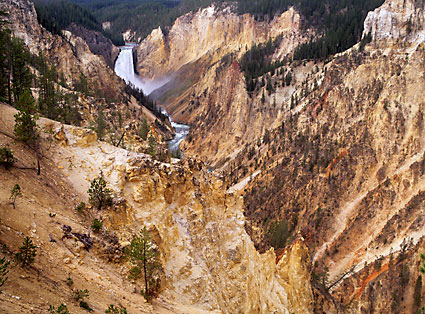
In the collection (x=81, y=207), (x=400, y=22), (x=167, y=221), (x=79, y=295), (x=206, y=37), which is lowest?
(x=167, y=221)

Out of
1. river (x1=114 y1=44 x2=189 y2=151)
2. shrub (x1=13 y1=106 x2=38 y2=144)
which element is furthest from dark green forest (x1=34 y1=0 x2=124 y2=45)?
shrub (x1=13 y1=106 x2=38 y2=144)

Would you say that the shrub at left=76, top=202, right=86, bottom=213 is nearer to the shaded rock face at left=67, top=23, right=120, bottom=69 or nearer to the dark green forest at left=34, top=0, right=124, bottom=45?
the dark green forest at left=34, top=0, right=124, bottom=45

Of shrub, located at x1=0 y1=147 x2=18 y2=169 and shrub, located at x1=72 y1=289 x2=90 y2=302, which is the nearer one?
shrub, located at x1=72 y1=289 x2=90 y2=302

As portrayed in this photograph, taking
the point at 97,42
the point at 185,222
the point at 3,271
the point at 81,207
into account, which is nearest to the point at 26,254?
the point at 3,271

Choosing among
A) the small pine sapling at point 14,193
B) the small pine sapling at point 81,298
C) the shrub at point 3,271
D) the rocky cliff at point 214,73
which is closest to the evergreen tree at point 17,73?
the small pine sapling at point 14,193

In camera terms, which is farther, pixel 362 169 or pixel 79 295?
pixel 362 169

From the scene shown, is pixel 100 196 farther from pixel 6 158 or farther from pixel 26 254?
pixel 26 254
